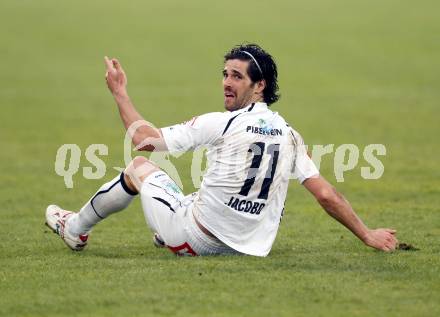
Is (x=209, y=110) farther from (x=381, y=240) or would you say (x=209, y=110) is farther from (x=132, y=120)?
(x=132, y=120)

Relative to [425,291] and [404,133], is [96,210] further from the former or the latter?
[404,133]

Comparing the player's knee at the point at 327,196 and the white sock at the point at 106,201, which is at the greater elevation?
the player's knee at the point at 327,196

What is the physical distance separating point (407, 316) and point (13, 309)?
3009 millimetres

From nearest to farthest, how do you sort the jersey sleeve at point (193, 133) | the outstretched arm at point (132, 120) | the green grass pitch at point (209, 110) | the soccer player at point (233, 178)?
1. the green grass pitch at point (209, 110)
2. the outstretched arm at point (132, 120)
3. the jersey sleeve at point (193, 133)
4. the soccer player at point (233, 178)

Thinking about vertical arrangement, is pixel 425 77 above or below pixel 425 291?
above

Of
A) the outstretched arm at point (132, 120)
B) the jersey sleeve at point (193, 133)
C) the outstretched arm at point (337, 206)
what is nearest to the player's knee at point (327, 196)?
the outstretched arm at point (337, 206)

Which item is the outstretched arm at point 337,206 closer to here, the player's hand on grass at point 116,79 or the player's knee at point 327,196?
the player's knee at point 327,196

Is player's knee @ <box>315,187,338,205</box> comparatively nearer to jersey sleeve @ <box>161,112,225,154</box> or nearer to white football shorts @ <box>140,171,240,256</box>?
white football shorts @ <box>140,171,240,256</box>

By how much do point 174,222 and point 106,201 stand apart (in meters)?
0.72

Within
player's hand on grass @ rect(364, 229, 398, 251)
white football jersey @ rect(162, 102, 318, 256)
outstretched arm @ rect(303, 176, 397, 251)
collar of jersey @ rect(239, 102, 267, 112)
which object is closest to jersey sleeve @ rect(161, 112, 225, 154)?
white football jersey @ rect(162, 102, 318, 256)

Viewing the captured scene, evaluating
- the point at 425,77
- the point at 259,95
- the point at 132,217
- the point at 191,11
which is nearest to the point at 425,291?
the point at 259,95

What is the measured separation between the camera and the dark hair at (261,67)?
9883 mm

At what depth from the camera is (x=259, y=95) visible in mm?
9961

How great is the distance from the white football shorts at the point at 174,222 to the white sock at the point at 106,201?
20cm
